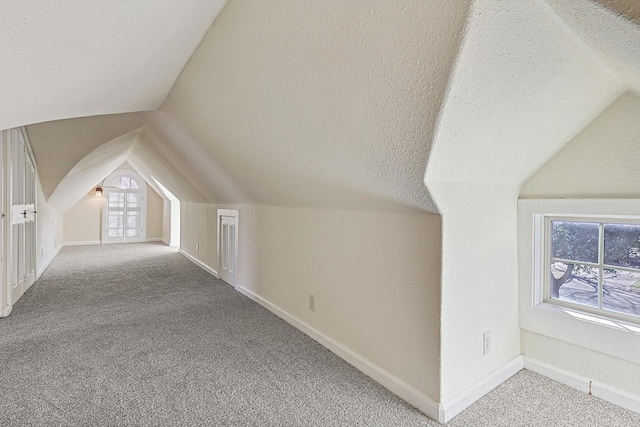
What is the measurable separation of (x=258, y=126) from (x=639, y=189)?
6.52 ft

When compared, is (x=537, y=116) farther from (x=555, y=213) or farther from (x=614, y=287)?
(x=614, y=287)

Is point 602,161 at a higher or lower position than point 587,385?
higher

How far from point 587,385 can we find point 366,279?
131 cm

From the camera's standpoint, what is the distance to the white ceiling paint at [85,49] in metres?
1.00

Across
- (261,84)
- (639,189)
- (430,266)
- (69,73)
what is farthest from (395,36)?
(639,189)

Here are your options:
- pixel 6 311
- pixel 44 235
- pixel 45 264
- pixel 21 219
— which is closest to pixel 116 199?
pixel 44 235

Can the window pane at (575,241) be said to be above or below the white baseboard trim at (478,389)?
above

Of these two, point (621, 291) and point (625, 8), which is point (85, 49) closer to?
point (625, 8)

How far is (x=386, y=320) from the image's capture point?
1.86 m

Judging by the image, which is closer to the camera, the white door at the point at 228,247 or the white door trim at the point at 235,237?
the white door trim at the point at 235,237

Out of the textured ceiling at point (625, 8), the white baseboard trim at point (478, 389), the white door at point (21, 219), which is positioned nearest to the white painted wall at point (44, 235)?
the white door at point (21, 219)

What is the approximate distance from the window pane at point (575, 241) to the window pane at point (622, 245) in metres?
0.06

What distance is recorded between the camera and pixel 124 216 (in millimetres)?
8562

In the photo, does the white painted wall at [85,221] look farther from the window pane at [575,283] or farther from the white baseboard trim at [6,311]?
the window pane at [575,283]
